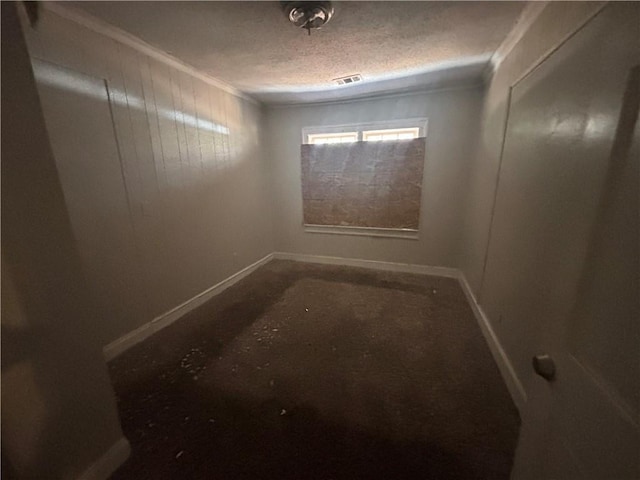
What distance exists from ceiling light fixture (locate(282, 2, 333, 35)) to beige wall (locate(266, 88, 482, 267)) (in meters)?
1.79

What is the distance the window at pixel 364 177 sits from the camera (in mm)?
3160

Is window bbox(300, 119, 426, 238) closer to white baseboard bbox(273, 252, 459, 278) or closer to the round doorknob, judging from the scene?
white baseboard bbox(273, 252, 459, 278)

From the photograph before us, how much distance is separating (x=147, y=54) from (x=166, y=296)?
2.03 metres

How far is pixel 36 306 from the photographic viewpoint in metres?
0.83

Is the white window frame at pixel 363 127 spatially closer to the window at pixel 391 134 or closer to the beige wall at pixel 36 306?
the window at pixel 391 134

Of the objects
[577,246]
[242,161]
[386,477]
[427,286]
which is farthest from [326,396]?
[242,161]

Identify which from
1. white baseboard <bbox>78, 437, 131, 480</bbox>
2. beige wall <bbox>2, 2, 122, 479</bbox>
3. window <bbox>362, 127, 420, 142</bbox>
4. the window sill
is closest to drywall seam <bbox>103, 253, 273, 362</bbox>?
white baseboard <bbox>78, 437, 131, 480</bbox>

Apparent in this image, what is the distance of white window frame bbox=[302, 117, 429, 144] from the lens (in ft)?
9.96

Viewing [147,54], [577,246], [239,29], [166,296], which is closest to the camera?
[577,246]

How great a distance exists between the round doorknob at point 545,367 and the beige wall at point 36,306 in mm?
1524

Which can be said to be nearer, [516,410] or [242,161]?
[516,410]

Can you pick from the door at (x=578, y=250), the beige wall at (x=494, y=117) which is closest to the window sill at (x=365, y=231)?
the beige wall at (x=494, y=117)

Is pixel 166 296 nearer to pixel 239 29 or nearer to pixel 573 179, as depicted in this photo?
pixel 239 29

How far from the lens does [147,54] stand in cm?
193
